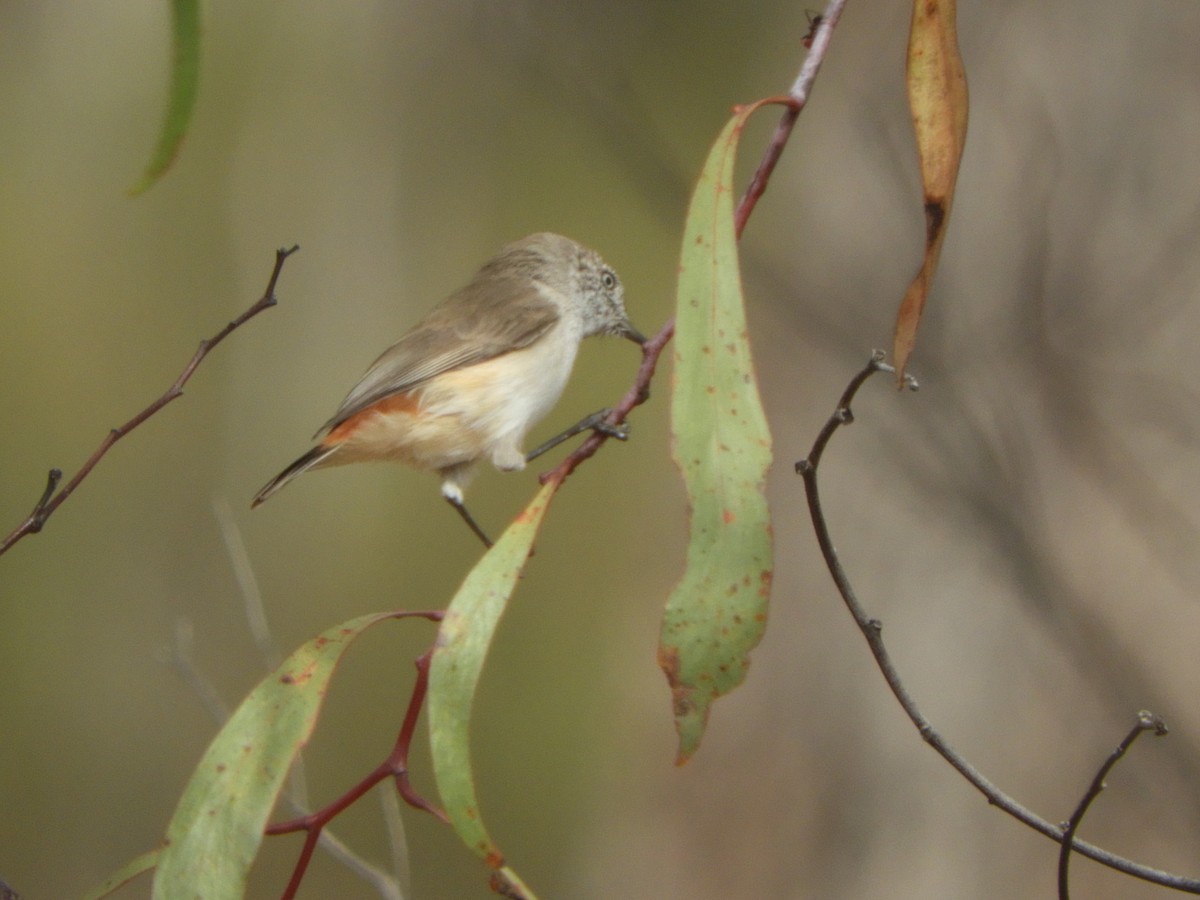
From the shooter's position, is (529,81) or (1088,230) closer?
(1088,230)

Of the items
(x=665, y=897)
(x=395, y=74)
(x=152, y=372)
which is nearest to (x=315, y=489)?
(x=152, y=372)

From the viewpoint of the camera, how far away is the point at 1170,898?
2945 millimetres

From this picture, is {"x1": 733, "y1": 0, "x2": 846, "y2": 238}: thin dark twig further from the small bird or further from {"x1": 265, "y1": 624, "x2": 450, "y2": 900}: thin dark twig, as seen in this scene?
the small bird

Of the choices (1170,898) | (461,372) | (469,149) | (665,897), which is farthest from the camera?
(469,149)

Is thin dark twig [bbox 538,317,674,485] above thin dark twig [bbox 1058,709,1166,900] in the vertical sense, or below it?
above

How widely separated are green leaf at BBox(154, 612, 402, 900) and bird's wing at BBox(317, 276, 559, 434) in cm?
84

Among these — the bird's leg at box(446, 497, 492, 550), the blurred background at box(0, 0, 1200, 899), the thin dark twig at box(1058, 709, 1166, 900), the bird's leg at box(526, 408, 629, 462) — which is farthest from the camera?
the blurred background at box(0, 0, 1200, 899)

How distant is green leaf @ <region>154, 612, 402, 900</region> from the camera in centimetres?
102

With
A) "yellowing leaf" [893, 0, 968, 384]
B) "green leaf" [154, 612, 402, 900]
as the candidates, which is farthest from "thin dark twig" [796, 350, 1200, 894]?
"green leaf" [154, 612, 402, 900]

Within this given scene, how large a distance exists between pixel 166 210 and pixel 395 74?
1222 millimetres

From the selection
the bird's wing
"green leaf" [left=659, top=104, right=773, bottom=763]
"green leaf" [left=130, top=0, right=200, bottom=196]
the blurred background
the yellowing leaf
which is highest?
"green leaf" [left=130, top=0, right=200, bottom=196]

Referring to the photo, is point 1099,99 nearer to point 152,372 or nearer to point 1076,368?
point 1076,368

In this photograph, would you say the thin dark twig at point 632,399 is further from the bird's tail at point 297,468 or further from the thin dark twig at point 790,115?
the bird's tail at point 297,468

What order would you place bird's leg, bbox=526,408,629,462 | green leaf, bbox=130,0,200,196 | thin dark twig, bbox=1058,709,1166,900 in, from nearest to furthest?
1. thin dark twig, bbox=1058,709,1166,900
2. bird's leg, bbox=526,408,629,462
3. green leaf, bbox=130,0,200,196
